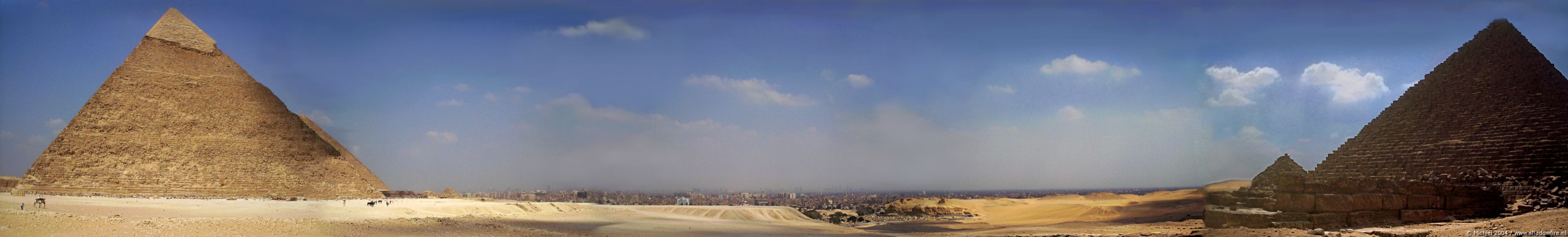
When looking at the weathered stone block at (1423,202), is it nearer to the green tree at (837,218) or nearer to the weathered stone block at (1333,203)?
the weathered stone block at (1333,203)

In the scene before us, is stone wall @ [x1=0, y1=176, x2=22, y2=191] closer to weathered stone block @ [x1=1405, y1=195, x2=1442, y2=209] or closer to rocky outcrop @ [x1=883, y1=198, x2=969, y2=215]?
rocky outcrop @ [x1=883, y1=198, x2=969, y2=215]

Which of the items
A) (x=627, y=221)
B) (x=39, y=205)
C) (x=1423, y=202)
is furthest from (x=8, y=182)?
(x=1423, y=202)

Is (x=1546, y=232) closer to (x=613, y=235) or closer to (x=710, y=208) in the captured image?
(x=613, y=235)

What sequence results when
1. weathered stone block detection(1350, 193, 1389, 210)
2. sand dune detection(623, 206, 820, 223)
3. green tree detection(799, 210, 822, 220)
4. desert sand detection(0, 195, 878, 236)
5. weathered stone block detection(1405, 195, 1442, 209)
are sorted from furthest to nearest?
green tree detection(799, 210, 822, 220) < sand dune detection(623, 206, 820, 223) < desert sand detection(0, 195, 878, 236) < weathered stone block detection(1405, 195, 1442, 209) < weathered stone block detection(1350, 193, 1389, 210)

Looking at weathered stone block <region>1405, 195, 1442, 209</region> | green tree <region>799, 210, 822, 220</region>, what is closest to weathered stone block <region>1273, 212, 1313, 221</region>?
weathered stone block <region>1405, 195, 1442, 209</region>

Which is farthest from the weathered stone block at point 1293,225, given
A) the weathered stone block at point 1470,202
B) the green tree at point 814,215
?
the green tree at point 814,215
